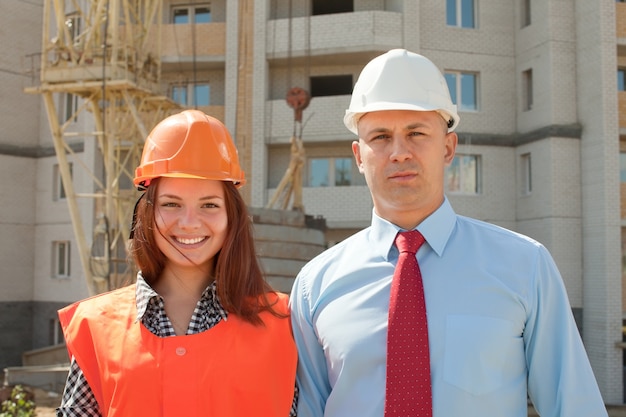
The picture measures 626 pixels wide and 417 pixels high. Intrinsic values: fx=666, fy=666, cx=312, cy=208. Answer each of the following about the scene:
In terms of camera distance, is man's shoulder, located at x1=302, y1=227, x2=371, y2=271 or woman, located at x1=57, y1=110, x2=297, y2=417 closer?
woman, located at x1=57, y1=110, x2=297, y2=417

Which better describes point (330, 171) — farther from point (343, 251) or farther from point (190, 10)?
point (343, 251)

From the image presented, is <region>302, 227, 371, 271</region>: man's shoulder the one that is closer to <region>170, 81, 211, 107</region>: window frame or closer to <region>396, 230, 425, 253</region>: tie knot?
<region>396, 230, 425, 253</region>: tie knot

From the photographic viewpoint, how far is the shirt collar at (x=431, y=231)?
250 centimetres

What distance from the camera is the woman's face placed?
2.44 meters

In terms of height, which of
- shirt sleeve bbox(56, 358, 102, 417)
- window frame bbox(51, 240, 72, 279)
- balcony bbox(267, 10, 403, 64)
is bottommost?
window frame bbox(51, 240, 72, 279)

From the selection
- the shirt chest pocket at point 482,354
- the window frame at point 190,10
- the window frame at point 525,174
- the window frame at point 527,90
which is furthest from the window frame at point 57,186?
the shirt chest pocket at point 482,354

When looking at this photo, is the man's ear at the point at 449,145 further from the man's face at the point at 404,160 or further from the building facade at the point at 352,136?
the building facade at the point at 352,136

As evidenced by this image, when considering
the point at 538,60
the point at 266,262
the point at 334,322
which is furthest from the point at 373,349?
the point at 538,60

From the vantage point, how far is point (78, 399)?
2258 mm

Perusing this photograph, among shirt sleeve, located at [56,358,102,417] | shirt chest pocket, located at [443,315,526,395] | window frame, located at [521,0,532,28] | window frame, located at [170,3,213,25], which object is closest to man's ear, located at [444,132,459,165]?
shirt chest pocket, located at [443,315,526,395]

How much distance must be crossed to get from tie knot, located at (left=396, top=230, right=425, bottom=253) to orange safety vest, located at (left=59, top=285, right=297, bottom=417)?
0.57 meters

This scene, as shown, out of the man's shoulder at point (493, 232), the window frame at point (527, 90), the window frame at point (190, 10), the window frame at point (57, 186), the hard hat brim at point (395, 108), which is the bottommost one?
the man's shoulder at point (493, 232)

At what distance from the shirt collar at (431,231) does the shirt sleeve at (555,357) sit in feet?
1.16

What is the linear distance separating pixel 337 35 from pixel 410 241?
16454mm
